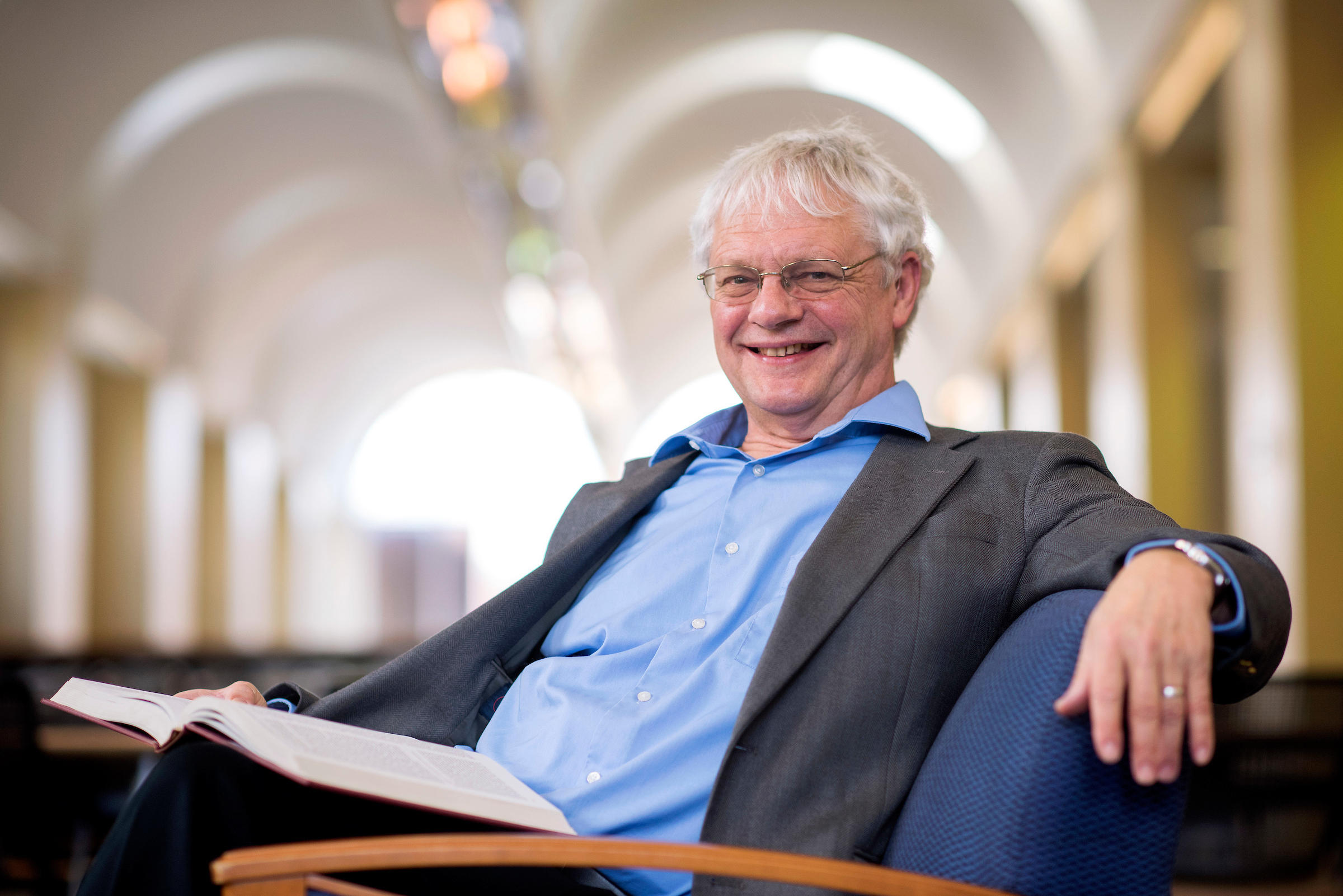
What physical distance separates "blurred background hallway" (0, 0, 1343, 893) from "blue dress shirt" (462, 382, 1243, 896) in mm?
572

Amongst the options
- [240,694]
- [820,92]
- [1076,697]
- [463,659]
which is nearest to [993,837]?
[1076,697]

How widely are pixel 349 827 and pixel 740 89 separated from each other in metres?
10.4

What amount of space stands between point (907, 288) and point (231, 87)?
27.4ft

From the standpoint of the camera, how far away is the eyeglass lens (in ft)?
6.46

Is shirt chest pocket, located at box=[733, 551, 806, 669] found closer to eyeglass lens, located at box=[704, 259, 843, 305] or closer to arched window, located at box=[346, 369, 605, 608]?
eyeglass lens, located at box=[704, 259, 843, 305]

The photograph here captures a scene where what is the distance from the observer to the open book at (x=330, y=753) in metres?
1.18

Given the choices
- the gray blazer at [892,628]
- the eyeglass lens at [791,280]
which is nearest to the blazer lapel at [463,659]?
the gray blazer at [892,628]

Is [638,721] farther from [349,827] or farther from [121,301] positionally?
[121,301]

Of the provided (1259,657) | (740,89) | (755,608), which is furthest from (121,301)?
(1259,657)

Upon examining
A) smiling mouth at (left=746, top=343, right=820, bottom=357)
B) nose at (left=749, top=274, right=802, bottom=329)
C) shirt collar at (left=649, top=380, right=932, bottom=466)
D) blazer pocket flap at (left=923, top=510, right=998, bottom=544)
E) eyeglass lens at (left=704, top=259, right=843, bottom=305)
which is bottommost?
blazer pocket flap at (left=923, top=510, right=998, bottom=544)

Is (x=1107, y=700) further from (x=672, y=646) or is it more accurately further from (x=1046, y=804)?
(x=672, y=646)

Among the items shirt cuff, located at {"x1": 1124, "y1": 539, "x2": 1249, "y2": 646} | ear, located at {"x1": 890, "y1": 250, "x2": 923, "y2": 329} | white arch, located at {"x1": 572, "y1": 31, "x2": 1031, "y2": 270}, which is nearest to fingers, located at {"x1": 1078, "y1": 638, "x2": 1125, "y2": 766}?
shirt cuff, located at {"x1": 1124, "y1": 539, "x2": 1249, "y2": 646}

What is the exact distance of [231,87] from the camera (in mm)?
9227

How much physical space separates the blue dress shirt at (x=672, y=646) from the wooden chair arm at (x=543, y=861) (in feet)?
1.53
